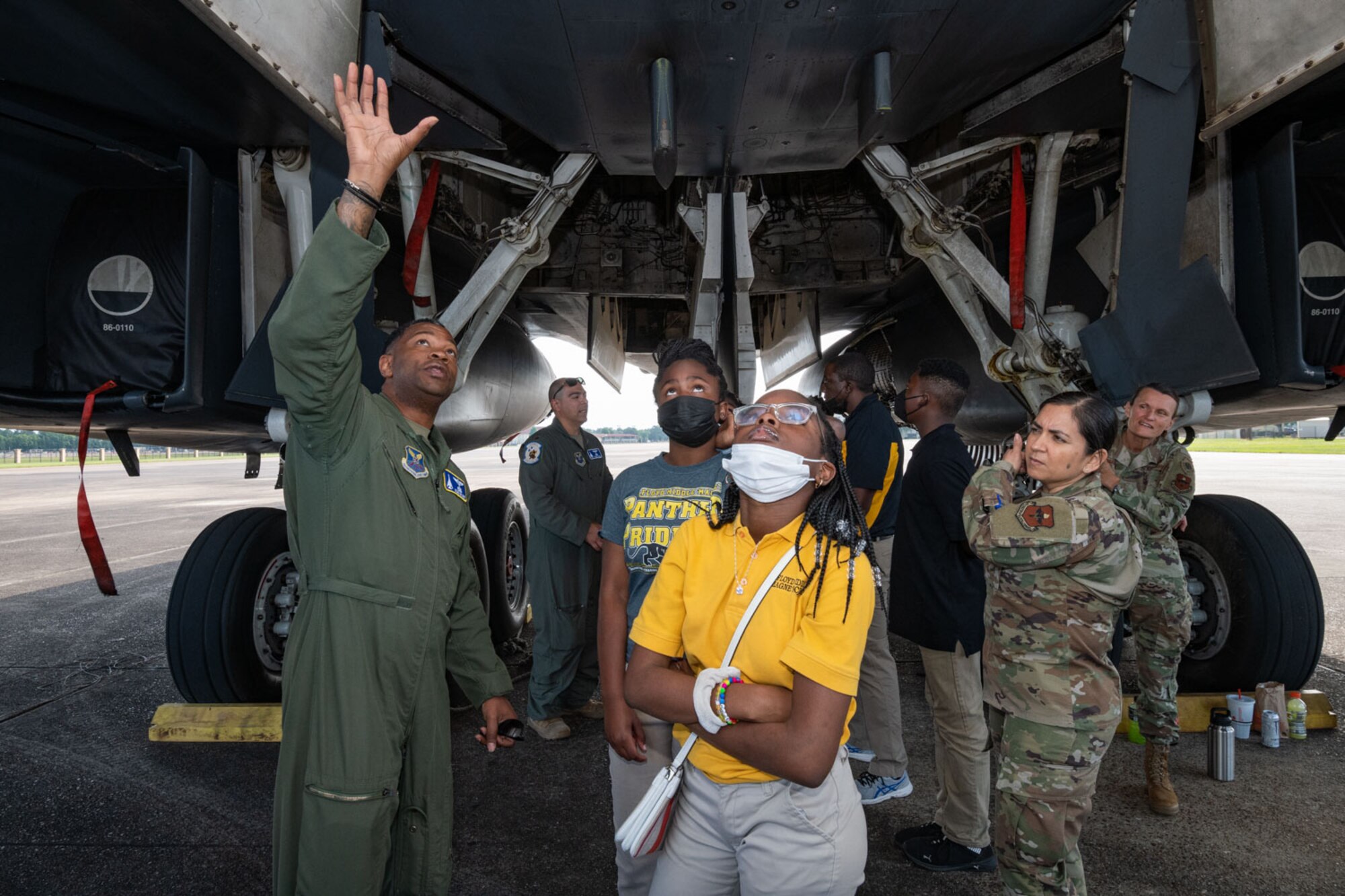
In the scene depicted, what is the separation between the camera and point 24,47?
282 cm

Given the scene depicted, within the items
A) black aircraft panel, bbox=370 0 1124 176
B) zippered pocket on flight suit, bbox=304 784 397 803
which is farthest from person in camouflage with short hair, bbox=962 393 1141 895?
black aircraft panel, bbox=370 0 1124 176

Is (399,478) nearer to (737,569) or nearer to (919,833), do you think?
(737,569)

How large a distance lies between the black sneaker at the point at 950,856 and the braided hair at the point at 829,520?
147cm

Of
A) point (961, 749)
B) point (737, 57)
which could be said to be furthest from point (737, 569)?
point (737, 57)

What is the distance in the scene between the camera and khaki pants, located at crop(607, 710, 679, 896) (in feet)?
6.41

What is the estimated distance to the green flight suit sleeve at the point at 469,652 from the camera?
6.95 feet

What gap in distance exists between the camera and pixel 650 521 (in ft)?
6.91

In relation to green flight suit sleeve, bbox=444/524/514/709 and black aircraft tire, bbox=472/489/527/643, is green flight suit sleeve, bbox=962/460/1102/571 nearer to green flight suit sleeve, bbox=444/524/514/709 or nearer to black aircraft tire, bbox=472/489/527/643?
green flight suit sleeve, bbox=444/524/514/709

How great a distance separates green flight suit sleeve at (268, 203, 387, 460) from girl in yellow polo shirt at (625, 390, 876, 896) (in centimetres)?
86

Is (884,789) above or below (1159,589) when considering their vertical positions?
below

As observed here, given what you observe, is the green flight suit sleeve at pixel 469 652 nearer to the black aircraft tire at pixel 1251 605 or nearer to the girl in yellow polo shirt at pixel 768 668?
the girl in yellow polo shirt at pixel 768 668

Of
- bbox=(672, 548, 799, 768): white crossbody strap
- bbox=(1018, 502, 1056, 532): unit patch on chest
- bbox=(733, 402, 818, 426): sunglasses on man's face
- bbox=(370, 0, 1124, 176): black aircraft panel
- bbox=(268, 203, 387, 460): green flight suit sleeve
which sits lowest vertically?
bbox=(672, 548, 799, 768): white crossbody strap

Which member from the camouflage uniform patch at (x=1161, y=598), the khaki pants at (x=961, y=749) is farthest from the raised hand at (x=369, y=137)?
the camouflage uniform patch at (x=1161, y=598)

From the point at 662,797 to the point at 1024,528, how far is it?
1220mm
